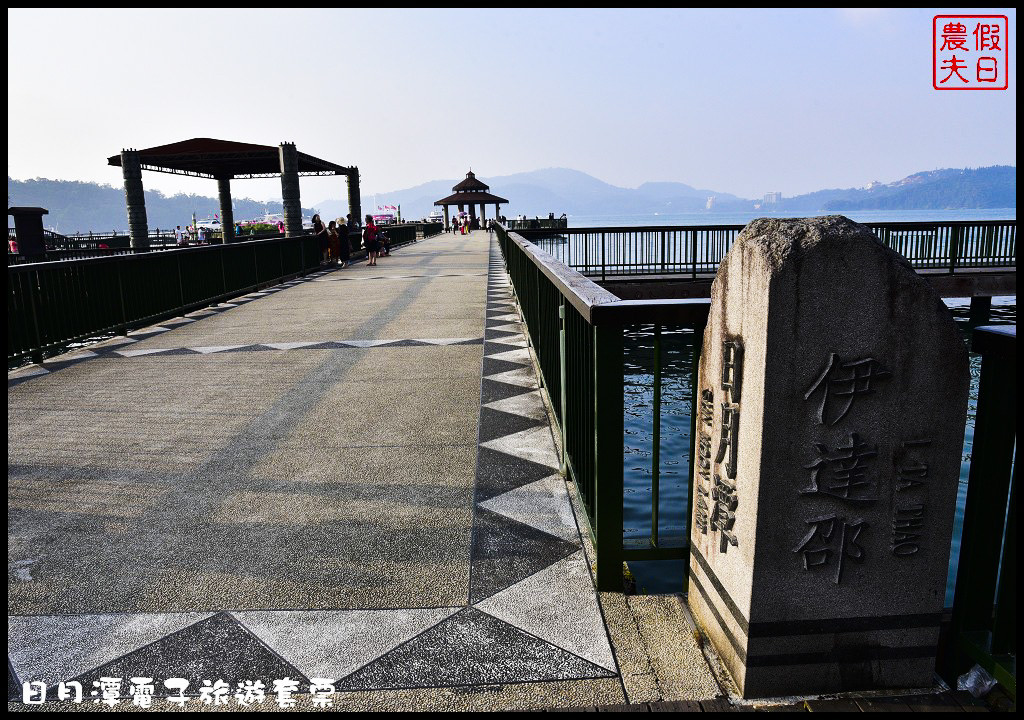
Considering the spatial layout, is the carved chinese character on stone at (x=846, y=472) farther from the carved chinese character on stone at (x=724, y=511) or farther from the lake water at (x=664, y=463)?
the lake water at (x=664, y=463)

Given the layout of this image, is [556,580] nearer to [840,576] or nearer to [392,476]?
[840,576]

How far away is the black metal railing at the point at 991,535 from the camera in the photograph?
1.82 meters

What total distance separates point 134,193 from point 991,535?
26618 mm

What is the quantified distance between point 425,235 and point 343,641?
48577mm

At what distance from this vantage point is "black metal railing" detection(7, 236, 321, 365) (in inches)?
272

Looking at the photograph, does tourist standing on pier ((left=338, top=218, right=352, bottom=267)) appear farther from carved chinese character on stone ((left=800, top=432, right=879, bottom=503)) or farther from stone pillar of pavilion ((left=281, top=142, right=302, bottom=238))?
carved chinese character on stone ((left=800, top=432, right=879, bottom=503))

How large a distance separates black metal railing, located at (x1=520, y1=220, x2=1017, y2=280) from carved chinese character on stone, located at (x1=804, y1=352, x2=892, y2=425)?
44.9ft

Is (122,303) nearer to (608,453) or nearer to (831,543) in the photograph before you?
(608,453)

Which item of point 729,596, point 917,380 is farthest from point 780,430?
point 729,596

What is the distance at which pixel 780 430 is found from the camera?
183 cm

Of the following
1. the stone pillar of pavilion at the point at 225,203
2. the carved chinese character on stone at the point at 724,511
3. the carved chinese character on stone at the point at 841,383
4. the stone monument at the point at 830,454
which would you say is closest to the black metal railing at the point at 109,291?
the carved chinese character on stone at the point at 724,511

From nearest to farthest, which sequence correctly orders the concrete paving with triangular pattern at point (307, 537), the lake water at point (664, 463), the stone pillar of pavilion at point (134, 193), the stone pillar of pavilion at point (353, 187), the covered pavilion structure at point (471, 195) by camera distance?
the concrete paving with triangular pattern at point (307, 537), the lake water at point (664, 463), the stone pillar of pavilion at point (134, 193), the stone pillar of pavilion at point (353, 187), the covered pavilion structure at point (471, 195)

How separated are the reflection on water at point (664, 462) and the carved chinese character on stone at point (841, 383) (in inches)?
17.3

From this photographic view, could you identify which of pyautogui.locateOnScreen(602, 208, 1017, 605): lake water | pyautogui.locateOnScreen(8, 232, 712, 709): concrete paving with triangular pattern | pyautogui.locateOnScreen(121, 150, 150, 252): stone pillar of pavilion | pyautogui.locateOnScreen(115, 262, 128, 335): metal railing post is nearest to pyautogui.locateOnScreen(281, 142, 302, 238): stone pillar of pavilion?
pyautogui.locateOnScreen(121, 150, 150, 252): stone pillar of pavilion
